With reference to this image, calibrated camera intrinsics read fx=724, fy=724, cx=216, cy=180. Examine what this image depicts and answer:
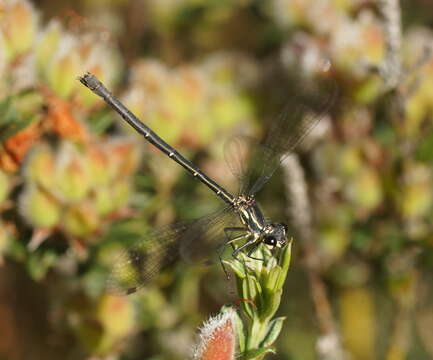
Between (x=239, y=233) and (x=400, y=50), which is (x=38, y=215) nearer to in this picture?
(x=239, y=233)

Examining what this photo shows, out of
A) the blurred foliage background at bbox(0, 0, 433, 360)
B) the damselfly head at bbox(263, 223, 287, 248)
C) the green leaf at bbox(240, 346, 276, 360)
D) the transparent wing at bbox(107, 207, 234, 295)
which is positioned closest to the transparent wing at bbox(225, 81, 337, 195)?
the blurred foliage background at bbox(0, 0, 433, 360)

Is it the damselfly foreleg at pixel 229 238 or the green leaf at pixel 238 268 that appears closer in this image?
the green leaf at pixel 238 268

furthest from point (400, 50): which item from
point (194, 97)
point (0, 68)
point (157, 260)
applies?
point (0, 68)

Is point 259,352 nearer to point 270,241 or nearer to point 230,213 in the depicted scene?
point 270,241

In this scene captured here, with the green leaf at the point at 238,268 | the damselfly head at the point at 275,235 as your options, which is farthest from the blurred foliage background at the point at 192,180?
the green leaf at the point at 238,268

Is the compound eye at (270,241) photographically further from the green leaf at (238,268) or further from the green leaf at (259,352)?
the green leaf at (259,352)

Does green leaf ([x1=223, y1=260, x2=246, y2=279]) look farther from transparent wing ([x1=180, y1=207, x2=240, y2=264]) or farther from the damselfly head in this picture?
transparent wing ([x1=180, y1=207, x2=240, y2=264])
